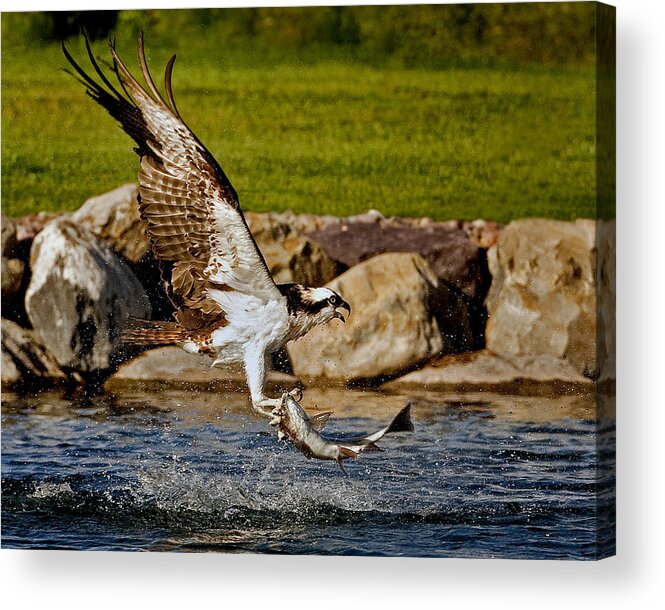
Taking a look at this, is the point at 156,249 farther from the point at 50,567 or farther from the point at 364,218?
the point at 50,567

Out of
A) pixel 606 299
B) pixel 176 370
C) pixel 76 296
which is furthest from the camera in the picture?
pixel 76 296

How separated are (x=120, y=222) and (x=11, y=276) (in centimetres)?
56

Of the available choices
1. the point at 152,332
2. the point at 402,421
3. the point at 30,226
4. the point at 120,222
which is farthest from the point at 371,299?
the point at 30,226

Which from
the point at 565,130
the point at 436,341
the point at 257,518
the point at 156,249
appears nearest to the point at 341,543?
the point at 257,518

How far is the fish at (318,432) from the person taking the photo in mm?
7531

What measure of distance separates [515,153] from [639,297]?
804 mm

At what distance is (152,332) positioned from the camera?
7730 mm

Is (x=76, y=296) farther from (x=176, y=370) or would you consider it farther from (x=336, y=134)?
(x=336, y=134)

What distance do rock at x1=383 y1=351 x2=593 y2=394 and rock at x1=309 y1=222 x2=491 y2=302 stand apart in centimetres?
28

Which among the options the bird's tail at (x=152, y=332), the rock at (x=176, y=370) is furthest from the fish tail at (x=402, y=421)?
the bird's tail at (x=152, y=332)

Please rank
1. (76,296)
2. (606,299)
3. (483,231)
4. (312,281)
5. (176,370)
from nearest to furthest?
(606,299), (483,231), (312,281), (176,370), (76,296)

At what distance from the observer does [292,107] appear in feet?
25.0

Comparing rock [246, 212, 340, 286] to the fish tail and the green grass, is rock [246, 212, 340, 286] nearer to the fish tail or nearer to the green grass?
the green grass

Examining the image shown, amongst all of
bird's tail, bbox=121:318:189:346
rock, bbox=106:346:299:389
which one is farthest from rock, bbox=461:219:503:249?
bird's tail, bbox=121:318:189:346
